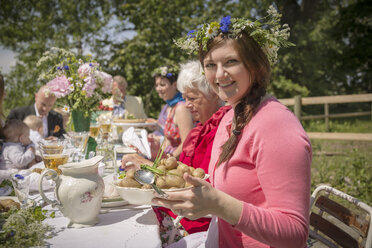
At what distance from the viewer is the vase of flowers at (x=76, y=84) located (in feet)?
9.16

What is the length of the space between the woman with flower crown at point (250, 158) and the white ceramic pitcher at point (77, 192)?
1.05 feet

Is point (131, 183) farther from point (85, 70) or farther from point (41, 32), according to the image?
point (41, 32)

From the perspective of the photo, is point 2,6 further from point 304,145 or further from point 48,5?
point 304,145

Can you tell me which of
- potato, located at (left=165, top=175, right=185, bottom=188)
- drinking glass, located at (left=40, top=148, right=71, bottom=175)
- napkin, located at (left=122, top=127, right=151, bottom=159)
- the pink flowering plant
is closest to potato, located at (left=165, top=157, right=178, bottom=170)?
potato, located at (left=165, top=175, right=185, bottom=188)

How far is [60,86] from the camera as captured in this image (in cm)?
277

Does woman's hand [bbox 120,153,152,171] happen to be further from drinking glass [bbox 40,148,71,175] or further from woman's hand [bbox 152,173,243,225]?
woman's hand [bbox 152,173,243,225]

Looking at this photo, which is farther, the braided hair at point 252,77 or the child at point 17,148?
the child at point 17,148

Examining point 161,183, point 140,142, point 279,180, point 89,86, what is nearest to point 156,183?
point 161,183

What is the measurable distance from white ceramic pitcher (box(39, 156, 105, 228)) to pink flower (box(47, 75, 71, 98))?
1731 mm

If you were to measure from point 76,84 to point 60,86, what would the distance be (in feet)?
0.47

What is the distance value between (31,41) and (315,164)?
8.20 m

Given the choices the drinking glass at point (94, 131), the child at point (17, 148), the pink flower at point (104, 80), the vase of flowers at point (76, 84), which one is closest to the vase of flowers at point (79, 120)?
the vase of flowers at point (76, 84)

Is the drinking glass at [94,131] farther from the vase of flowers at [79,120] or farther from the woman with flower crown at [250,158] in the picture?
the woman with flower crown at [250,158]

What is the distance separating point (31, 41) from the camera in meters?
8.58
